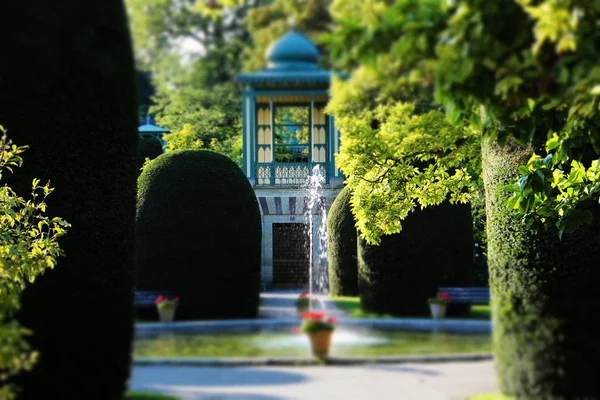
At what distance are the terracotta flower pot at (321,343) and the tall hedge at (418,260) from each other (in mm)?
5368

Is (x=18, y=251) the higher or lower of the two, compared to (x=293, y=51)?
lower

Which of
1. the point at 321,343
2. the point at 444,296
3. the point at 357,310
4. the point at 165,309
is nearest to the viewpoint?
the point at 321,343

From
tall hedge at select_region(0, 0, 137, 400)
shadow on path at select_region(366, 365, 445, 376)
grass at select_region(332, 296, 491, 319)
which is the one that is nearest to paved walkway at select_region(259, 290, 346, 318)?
grass at select_region(332, 296, 491, 319)

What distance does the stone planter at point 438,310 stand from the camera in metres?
16.6

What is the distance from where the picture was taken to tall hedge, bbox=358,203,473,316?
16953 millimetres

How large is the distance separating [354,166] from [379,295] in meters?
3.22

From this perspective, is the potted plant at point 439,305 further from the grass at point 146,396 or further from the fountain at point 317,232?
the grass at point 146,396

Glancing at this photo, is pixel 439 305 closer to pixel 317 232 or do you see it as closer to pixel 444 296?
pixel 444 296

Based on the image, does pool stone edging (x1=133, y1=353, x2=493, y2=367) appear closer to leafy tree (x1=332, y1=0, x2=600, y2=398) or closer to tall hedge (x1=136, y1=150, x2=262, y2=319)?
leafy tree (x1=332, y1=0, x2=600, y2=398)

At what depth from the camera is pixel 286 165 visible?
71.9ft

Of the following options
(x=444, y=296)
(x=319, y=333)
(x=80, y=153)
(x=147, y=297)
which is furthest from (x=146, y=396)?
(x=444, y=296)

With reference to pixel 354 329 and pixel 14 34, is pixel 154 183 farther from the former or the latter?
pixel 14 34

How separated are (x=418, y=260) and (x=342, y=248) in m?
3.02

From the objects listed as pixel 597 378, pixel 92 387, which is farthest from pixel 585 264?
pixel 92 387
